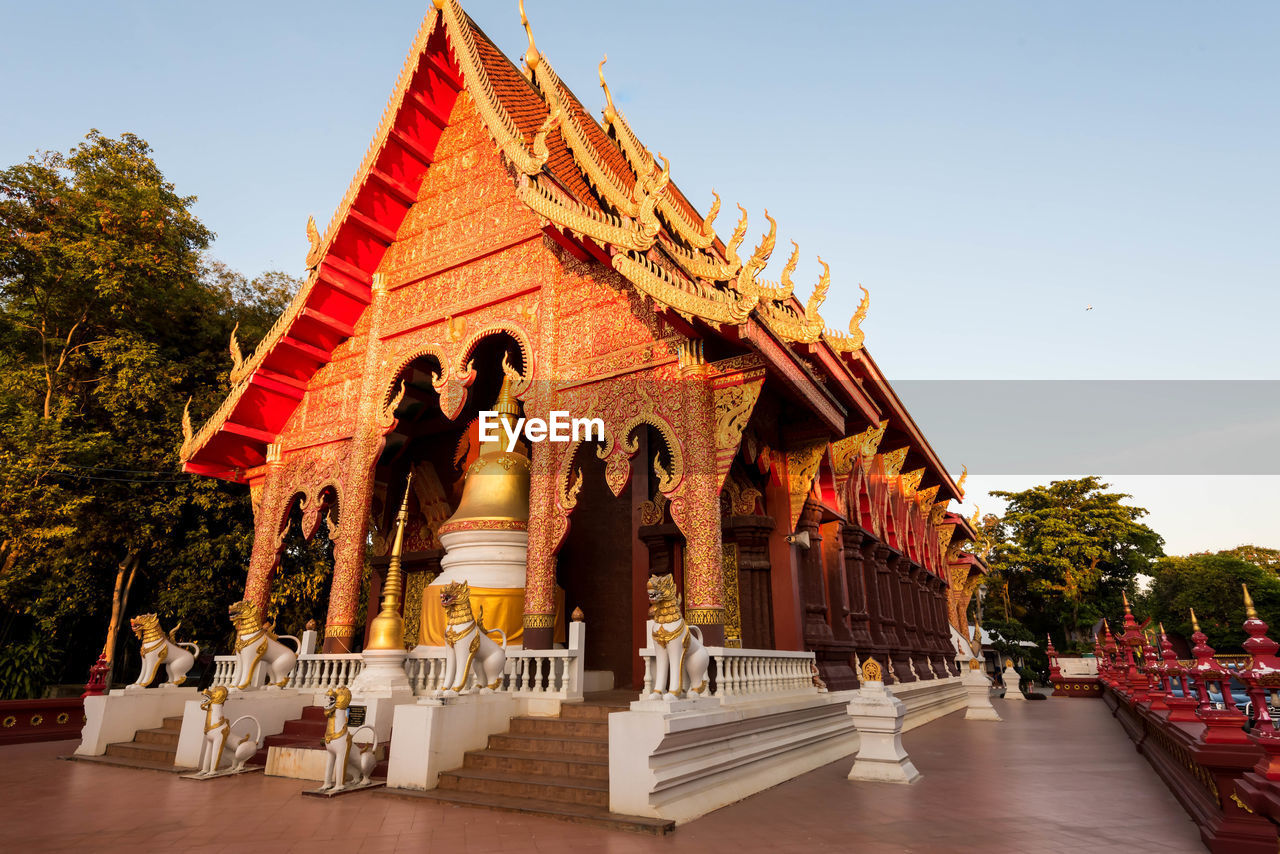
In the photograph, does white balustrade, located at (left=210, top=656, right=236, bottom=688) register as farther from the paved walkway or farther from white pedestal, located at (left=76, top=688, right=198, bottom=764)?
the paved walkway

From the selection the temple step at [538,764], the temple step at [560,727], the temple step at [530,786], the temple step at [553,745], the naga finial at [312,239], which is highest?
the naga finial at [312,239]

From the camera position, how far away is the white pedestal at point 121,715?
6.93 metres

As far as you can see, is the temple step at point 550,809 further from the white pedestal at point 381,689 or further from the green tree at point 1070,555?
the green tree at point 1070,555

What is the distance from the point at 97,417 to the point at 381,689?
10.8 meters

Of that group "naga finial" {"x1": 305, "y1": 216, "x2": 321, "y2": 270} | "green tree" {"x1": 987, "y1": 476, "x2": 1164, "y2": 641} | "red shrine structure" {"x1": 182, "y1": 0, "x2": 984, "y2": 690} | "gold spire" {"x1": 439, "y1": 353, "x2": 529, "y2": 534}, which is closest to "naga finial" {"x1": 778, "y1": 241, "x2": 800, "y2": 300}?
"red shrine structure" {"x1": 182, "y1": 0, "x2": 984, "y2": 690}

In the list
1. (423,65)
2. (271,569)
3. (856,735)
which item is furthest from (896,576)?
(423,65)

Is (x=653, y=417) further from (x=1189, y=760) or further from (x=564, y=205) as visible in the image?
(x=1189, y=760)

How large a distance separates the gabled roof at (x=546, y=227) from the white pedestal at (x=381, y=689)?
3956 mm

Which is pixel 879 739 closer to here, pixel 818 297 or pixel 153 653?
pixel 818 297

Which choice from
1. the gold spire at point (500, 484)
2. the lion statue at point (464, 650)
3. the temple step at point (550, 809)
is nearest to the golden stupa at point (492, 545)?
the gold spire at point (500, 484)

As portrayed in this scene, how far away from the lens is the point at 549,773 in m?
4.65

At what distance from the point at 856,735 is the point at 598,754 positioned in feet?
13.6

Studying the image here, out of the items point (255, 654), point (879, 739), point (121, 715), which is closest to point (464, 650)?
point (255, 654)

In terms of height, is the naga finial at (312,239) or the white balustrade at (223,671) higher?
the naga finial at (312,239)
